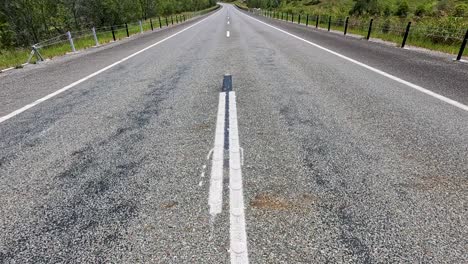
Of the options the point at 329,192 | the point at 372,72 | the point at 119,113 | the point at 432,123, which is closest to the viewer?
the point at 329,192

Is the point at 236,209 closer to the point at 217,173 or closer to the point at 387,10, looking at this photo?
the point at 217,173

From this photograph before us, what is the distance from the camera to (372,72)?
685cm

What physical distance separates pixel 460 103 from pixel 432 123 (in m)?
1.32

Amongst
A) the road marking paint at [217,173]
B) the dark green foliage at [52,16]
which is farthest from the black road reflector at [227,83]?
the dark green foliage at [52,16]

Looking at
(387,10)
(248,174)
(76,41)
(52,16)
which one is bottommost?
(76,41)

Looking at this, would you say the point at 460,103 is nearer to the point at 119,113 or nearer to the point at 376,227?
the point at 376,227

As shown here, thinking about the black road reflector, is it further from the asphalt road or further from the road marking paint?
the road marking paint

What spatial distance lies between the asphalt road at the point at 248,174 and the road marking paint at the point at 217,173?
5 centimetres

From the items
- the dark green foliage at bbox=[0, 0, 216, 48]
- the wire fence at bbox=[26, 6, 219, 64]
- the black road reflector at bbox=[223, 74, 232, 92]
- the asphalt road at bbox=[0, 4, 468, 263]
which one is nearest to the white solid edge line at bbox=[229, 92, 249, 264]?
the asphalt road at bbox=[0, 4, 468, 263]

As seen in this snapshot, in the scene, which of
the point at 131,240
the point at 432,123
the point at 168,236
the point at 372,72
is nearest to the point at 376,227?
the point at 168,236

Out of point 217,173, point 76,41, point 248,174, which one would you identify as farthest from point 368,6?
point 217,173

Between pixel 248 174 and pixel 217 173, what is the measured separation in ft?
1.04

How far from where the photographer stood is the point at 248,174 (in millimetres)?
2729

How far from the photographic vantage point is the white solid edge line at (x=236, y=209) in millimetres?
1859
